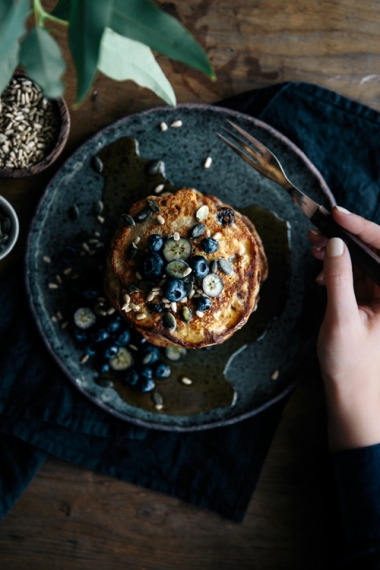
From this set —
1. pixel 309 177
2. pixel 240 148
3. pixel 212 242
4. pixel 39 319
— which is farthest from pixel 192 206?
pixel 39 319

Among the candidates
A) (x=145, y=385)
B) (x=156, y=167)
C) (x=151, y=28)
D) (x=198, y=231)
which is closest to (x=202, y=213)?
(x=198, y=231)

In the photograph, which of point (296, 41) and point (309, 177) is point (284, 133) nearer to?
point (309, 177)

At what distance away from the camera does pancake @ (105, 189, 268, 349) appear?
2246 millimetres

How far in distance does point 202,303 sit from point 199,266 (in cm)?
16

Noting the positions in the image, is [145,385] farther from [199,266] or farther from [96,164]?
[96,164]

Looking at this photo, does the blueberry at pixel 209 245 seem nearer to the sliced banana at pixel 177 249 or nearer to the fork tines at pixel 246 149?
the sliced banana at pixel 177 249

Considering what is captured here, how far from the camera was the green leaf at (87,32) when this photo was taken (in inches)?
43.6

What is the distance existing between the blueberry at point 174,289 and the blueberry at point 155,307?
0.07m

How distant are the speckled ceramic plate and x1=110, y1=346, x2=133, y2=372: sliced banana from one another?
13cm

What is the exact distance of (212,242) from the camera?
2.24 metres

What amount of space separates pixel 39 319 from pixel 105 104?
1.16 m

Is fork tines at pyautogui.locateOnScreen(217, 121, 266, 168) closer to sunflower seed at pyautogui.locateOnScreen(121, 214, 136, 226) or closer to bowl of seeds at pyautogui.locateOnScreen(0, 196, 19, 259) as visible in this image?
sunflower seed at pyautogui.locateOnScreen(121, 214, 136, 226)

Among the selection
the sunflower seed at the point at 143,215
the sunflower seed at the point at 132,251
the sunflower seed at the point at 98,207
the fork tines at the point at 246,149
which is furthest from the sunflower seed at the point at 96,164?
the fork tines at the point at 246,149

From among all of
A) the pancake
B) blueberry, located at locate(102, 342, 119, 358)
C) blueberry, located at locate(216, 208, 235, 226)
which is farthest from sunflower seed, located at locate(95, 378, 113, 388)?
blueberry, located at locate(216, 208, 235, 226)
